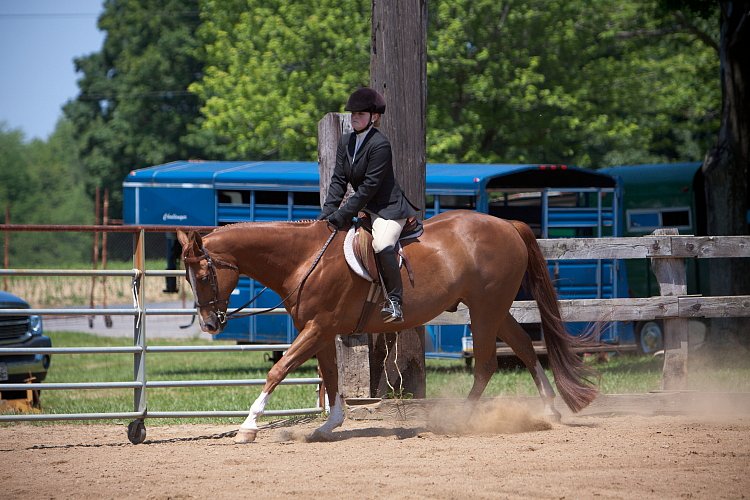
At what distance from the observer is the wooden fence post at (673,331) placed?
30.1 feet

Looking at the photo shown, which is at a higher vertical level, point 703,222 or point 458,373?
point 703,222

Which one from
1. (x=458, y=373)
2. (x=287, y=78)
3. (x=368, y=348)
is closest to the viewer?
(x=368, y=348)

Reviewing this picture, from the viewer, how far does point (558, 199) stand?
54.6ft

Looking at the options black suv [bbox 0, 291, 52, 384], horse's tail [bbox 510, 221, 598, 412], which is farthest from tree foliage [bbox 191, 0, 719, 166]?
horse's tail [bbox 510, 221, 598, 412]

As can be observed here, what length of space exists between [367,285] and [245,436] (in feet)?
5.00

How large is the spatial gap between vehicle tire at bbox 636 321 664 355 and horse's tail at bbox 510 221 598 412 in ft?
26.7

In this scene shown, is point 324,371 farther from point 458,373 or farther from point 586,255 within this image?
point 458,373

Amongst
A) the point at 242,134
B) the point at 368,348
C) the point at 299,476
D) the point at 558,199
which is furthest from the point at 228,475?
the point at 242,134

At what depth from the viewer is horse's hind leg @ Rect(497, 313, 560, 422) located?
8.33 metres

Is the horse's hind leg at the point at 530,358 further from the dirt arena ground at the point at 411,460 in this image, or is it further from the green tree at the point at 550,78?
the green tree at the point at 550,78

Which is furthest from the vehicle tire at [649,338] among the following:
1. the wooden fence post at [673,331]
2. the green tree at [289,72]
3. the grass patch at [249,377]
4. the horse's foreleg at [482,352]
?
the green tree at [289,72]

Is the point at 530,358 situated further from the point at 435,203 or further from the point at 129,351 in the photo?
the point at 435,203

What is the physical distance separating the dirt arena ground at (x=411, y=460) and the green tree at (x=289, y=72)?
18.7m

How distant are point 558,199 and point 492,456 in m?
10.5
